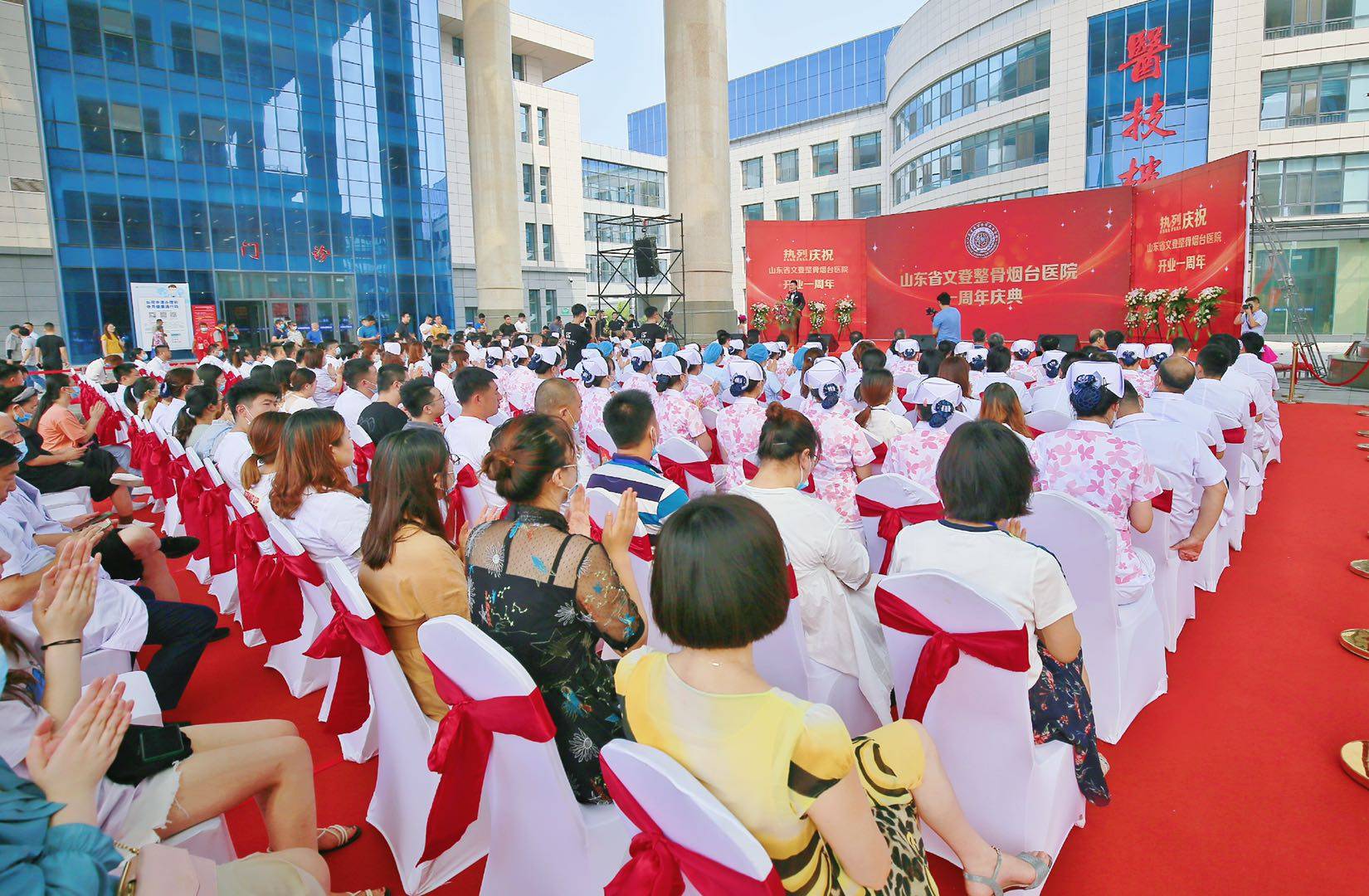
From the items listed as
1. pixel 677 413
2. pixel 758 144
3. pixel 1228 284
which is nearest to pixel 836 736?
pixel 677 413

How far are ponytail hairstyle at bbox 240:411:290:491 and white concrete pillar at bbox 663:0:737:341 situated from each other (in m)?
9.77

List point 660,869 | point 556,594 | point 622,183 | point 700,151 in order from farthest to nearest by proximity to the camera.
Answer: point 622,183 < point 700,151 < point 556,594 < point 660,869

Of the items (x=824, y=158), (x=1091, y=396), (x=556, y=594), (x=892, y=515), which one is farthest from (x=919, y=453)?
(x=824, y=158)

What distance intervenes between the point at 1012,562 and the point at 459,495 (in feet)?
8.93

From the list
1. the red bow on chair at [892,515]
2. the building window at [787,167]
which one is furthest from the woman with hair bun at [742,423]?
the building window at [787,167]

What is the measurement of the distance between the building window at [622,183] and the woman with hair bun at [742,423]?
33762 millimetres

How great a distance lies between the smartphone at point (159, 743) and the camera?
1573 mm

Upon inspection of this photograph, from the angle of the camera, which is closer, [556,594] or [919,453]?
[556,594]

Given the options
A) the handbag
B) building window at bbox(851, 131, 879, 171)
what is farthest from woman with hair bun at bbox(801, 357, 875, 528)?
building window at bbox(851, 131, 879, 171)

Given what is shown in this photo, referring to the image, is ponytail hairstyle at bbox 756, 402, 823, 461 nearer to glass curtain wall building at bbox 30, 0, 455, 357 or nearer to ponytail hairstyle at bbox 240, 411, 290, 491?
ponytail hairstyle at bbox 240, 411, 290, 491

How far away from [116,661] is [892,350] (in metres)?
7.05

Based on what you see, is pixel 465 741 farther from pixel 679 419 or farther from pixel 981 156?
pixel 981 156

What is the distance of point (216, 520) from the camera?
385 centimetres

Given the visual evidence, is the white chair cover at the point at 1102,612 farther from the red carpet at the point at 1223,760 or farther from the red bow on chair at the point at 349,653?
the red bow on chair at the point at 349,653
